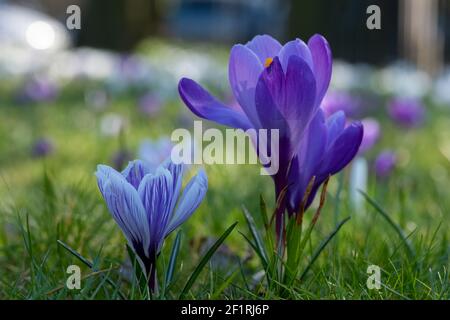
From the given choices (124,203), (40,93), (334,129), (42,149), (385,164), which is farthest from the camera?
(40,93)

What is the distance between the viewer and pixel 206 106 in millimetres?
1216

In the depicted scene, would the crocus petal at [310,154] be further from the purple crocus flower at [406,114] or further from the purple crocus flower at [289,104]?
the purple crocus flower at [406,114]

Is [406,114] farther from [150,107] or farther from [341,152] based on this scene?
[341,152]

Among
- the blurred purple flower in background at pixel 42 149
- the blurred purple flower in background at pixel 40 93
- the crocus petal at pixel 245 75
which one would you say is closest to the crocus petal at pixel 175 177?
the crocus petal at pixel 245 75

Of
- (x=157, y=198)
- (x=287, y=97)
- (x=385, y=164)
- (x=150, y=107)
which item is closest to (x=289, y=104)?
(x=287, y=97)

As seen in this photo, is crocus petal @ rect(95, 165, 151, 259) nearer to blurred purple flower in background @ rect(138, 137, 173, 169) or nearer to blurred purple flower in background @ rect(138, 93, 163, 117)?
blurred purple flower in background @ rect(138, 137, 173, 169)

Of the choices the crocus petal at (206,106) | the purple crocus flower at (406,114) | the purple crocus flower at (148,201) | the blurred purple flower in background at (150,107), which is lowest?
the blurred purple flower in background at (150,107)

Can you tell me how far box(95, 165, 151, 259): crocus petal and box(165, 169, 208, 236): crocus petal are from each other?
0.05 metres

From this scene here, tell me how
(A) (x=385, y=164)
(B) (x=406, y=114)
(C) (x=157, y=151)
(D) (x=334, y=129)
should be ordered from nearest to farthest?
(D) (x=334, y=129) < (C) (x=157, y=151) < (A) (x=385, y=164) < (B) (x=406, y=114)

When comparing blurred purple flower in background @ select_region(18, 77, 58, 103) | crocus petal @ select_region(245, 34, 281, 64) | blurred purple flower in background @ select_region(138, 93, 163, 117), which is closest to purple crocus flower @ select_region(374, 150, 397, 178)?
crocus petal @ select_region(245, 34, 281, 64)

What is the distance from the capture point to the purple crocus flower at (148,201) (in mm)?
1177

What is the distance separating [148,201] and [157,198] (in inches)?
0.6
